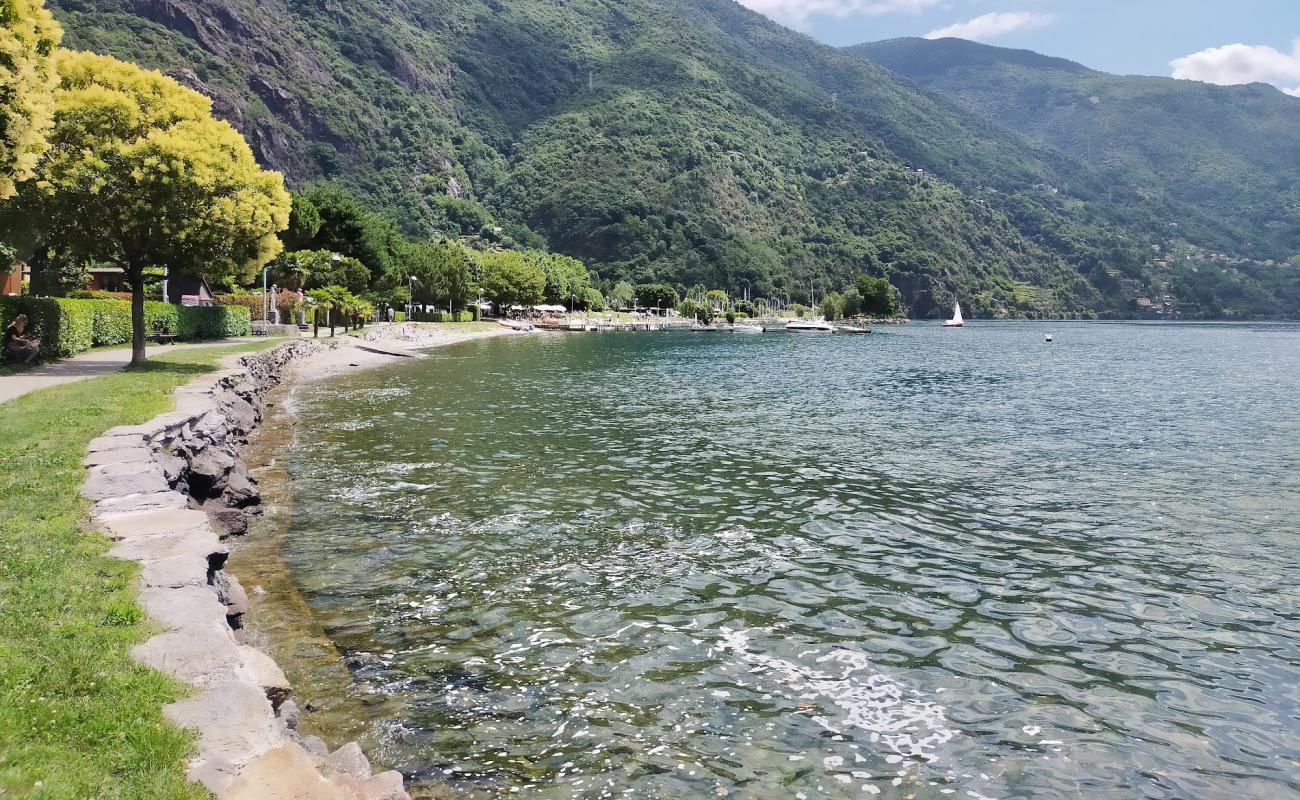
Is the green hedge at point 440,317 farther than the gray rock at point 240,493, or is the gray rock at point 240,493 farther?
the green hedge at point 440,317

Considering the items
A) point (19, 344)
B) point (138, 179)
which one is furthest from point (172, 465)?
point (19, 344)

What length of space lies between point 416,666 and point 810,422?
2602 cm

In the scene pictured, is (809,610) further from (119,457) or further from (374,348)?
(374,348)

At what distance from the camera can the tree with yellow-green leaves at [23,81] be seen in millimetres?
16844

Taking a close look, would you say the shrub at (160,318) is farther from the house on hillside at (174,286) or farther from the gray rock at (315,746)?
the gray rock at (315,746)

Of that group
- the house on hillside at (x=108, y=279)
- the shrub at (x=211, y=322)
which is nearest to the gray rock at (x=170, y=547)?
the shrub at (x=211, y=322)

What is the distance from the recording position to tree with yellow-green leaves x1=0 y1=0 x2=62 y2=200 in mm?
16844

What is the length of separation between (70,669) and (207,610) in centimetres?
196

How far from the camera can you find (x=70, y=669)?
6.91 meters

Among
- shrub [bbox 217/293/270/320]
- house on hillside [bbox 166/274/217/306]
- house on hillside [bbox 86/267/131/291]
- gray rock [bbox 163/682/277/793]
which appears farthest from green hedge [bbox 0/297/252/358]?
gray rock [bbox 163/682/277/793]

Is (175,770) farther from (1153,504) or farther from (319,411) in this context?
(319,411)

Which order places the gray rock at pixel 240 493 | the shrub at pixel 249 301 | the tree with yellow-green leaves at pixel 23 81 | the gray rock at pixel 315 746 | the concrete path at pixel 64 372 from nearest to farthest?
the gray rock at pixel 315 746
the tree with yellow-green leaves at pixel 23 81
the gray rock at pixel 240 493
the concrete path at pixel 64 372
the shrub at pixel 249 301

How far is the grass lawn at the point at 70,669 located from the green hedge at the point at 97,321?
82.5ft

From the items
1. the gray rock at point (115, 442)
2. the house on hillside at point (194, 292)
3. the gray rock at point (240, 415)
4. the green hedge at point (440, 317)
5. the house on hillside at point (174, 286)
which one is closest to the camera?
the gray rock at point (115, 442)
